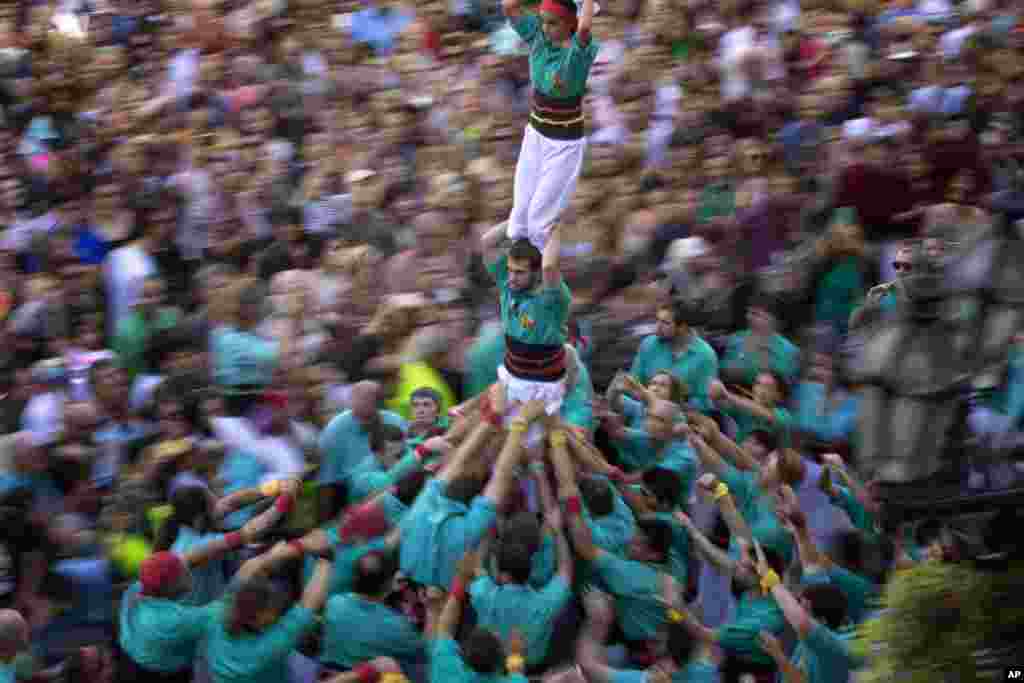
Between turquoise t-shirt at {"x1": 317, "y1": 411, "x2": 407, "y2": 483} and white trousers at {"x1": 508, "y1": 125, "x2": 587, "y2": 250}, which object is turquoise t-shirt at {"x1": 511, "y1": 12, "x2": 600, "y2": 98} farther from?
turquoise t-shirt at {"x1": 317, "y1": 411, "x2": 407, "y2": 483}

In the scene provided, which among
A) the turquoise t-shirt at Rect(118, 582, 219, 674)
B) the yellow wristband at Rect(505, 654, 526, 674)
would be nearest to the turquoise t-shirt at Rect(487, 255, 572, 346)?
the yellow wristband at Rect(505, 654, 526, 674)

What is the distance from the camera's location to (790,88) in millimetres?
12633

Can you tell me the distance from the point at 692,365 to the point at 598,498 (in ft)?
5.44

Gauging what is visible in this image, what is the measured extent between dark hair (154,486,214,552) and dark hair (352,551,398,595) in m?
0.75

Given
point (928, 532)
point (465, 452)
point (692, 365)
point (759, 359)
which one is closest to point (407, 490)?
point (465, 452)

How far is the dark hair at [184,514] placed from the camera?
764 cm

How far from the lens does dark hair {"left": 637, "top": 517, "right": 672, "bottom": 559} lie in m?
8.01

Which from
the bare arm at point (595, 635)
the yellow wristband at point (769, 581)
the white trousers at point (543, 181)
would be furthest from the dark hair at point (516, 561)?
the white trousers at point (543, 181)

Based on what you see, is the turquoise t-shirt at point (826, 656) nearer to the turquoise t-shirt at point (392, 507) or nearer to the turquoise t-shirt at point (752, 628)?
the turquoise t-shirt at point (752, 628)

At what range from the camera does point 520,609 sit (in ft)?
24.1

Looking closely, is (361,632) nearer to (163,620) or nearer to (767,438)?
(163,620)

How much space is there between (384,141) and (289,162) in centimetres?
70

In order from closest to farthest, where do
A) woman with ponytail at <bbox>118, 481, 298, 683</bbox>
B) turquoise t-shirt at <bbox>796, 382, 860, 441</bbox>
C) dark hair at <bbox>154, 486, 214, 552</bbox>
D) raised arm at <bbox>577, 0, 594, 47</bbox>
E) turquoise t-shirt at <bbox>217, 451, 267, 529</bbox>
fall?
1. woman with ponytail at <bbox>118, 481, 298, 683</bbox>
2. dark hair at <bbox>154, 486, 214, 552</bbox>
3. raised arm at <bbox>577, 0, 594, 47</bbox>
4. turquoise t-shirt at <bbox>217, 451, 267, 529</bbox>
5. turquoise t-shirt at <bbox>796, 382, 860, 441</bbox>

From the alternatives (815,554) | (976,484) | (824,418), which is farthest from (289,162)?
(976,484)
